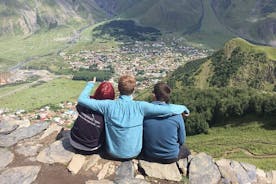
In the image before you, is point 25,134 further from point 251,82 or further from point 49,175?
point 251,82

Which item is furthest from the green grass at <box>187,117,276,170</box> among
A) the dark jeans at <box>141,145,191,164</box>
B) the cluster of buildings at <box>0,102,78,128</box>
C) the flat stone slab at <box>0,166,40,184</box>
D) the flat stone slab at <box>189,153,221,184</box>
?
the cluster of buildings at <box>0,102,78,128</box>

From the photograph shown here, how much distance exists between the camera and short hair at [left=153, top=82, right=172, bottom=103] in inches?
499

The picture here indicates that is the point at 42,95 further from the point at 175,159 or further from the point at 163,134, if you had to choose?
the point at 163,134

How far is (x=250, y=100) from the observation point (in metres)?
54.7

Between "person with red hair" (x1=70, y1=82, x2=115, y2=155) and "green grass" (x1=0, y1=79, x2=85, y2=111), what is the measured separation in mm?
112226

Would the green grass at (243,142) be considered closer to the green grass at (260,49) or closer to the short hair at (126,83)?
the short hair at (126,83)

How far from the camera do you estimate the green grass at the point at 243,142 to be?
3878 cm

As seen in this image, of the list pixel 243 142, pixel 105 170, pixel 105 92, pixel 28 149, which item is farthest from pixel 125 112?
pixel 243 142

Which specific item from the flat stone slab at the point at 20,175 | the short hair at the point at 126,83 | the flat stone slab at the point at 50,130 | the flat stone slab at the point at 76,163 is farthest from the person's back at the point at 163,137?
the flat stone slab at the point at 50,130

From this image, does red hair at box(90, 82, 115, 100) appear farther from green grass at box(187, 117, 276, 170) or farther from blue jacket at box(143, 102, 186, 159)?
green grass at box(187, 117, 276, 170)

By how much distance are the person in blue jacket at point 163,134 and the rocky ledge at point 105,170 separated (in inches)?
17.2

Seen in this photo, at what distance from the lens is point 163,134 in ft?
42.4

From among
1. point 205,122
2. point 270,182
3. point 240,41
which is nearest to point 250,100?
point 205,122

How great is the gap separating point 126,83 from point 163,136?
237 cm
